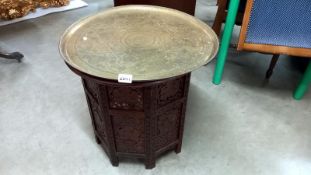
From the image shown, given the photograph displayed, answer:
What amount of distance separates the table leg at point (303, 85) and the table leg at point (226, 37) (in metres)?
0.48

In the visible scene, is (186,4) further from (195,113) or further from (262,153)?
(262,153)

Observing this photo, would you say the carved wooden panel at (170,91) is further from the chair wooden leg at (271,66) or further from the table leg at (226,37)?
the chair wooden leg at (271,66)

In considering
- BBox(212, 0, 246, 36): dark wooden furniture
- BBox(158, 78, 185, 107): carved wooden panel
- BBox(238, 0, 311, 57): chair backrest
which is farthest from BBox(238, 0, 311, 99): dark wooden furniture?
BBox(158, 78, 185, 107): carved wooden panel

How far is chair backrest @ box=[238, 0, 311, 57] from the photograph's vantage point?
1.39 metres

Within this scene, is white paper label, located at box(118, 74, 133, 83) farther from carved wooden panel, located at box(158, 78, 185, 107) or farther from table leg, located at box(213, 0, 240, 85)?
table leg, located at box(213, 0, 240, 85)

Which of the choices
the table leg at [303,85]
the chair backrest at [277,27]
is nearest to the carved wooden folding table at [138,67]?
the chair backrest at [277,27]

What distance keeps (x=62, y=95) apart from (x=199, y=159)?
37.6 inches

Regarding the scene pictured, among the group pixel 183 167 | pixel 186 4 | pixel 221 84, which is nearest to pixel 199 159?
pixel 183 167

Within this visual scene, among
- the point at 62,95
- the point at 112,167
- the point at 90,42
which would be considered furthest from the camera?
the point at 62,95

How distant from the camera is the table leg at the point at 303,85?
1700 mm

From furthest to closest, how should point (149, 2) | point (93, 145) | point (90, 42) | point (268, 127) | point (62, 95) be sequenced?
point (149, 2) → point (62, 95) → point (268, 127) → point (93, 145) → point (90, 42)

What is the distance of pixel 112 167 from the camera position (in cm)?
137

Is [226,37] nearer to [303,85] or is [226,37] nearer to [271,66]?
[271,66]

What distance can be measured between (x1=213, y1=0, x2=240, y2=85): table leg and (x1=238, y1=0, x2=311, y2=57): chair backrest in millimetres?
175
